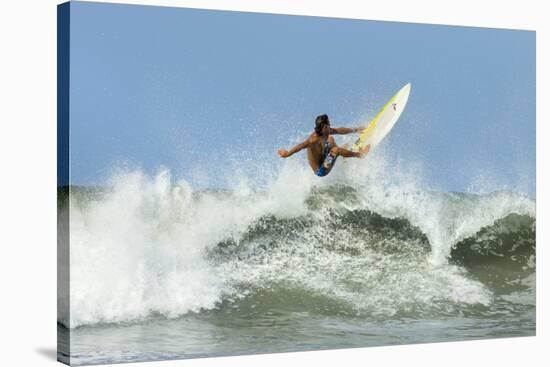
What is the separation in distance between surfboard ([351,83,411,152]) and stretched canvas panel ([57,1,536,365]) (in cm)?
2

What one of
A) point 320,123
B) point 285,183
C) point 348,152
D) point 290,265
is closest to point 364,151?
point 348,152

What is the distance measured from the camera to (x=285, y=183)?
36.8ft

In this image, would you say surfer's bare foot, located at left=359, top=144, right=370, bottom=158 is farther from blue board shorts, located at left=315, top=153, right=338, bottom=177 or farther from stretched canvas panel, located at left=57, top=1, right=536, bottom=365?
blue board shorts, located at left=315, top=153, right=338, bottom=177

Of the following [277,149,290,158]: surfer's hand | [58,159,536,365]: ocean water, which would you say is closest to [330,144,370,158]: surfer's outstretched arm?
[58,159,536,365]: ocean water

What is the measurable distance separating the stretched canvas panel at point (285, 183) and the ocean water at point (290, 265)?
0.01 m

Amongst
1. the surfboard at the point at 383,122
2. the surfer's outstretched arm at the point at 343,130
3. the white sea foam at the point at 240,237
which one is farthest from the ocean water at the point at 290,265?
the surfer's outstretched arm at the point at 343,130

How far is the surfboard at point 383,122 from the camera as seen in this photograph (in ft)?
37.8

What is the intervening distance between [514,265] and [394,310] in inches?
58.5

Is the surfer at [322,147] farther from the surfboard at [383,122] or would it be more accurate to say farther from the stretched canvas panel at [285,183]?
the surfboard at [383,122]

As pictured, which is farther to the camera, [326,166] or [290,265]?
A: [326,166]

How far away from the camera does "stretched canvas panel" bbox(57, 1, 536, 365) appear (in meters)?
10.4

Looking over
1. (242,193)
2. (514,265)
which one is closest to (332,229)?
(242,193)

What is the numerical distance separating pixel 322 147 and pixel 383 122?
2.11 ft

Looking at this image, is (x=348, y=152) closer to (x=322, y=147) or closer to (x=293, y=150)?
(x=322, y=147)
